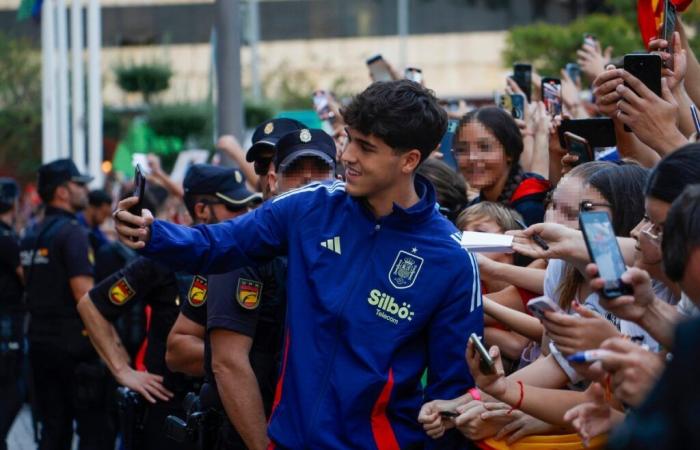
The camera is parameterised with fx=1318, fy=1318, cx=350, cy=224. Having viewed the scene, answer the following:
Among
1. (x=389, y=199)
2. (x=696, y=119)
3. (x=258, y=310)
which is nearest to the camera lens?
(x=389, y=199)

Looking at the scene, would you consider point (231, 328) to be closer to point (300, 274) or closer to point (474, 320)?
point (300, 274)

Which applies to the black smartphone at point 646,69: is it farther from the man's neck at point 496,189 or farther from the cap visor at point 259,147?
the man's neck at point 496,189

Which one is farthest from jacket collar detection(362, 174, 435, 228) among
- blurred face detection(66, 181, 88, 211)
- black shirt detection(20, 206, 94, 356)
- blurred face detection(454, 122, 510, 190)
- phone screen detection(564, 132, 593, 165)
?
blurred face detection(66, 181, 88, 211)

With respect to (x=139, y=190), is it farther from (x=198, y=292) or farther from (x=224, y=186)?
(x=224, y=186)

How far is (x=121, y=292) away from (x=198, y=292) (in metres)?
1.50

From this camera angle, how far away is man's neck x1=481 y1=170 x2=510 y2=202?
22.0ft

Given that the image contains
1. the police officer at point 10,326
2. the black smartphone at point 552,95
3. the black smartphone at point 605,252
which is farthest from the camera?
the police officer at point 10,326

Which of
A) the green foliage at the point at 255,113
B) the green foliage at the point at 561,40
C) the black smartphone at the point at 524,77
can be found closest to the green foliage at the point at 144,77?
the green foliage at the point at 255,113

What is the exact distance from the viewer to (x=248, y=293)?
16.8 ft

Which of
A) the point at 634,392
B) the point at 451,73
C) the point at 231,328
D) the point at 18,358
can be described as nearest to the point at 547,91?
the point at 231,328

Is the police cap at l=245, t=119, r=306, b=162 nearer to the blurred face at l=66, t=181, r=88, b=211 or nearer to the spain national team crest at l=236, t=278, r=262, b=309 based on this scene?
the spain national team crest at l=236, t=278, r=262, b=309

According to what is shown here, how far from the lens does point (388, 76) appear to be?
29.2 feet

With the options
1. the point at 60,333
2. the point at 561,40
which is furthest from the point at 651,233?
the point at 561,40

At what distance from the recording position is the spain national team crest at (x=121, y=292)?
7.24m
